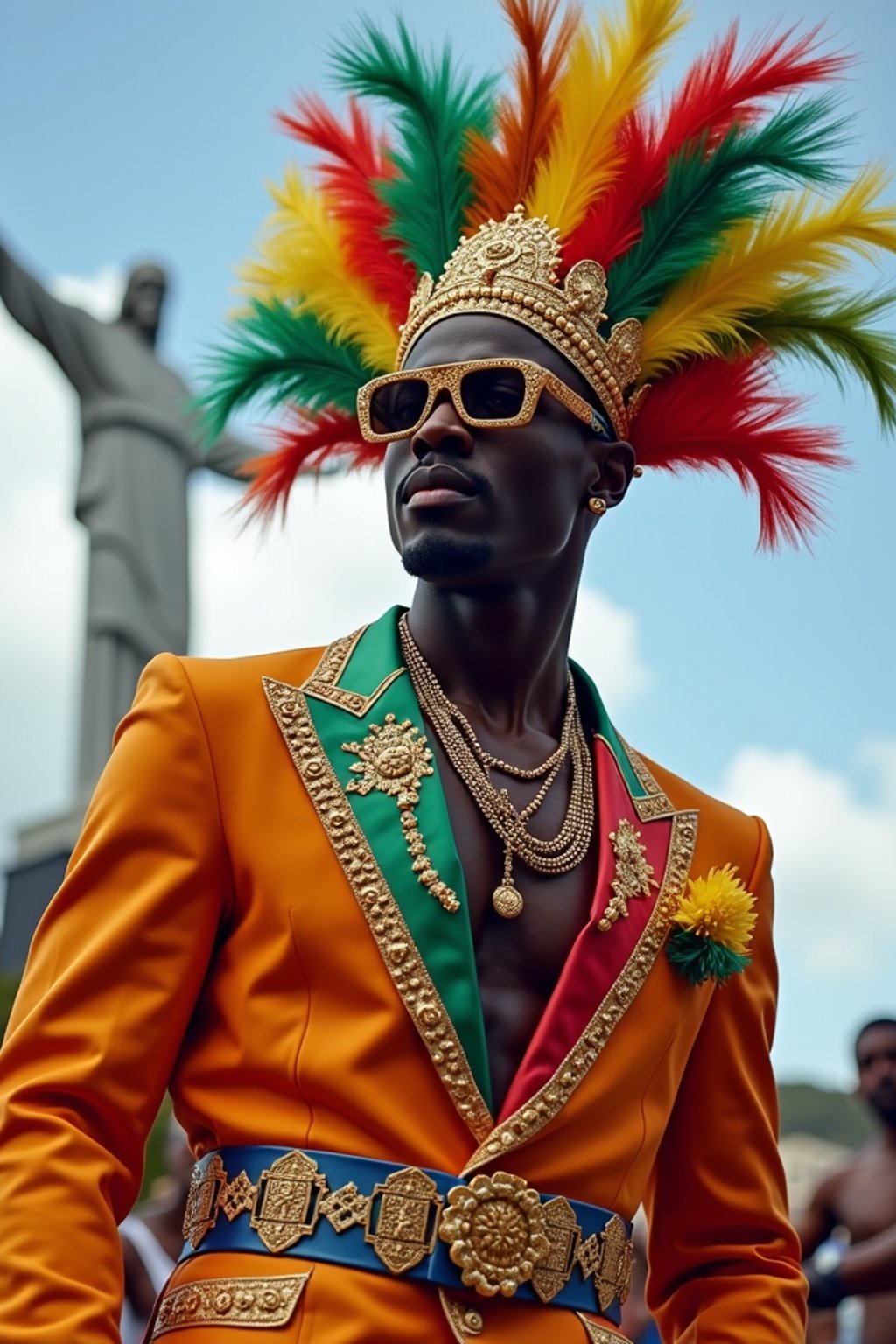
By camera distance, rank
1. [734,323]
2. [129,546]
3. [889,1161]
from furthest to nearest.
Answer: [129,546]
[889,1161]
[734,323]

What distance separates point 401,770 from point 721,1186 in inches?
31.9

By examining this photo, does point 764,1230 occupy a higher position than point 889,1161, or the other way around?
point 764,1230

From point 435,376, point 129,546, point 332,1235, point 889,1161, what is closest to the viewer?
point 332,1235

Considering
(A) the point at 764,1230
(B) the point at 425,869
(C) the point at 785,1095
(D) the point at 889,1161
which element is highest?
(B) the point at 425,869

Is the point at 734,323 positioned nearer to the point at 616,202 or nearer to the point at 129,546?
the point at 616,202

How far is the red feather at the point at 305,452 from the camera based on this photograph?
3500 mm

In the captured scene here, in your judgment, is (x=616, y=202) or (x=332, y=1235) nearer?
(x=332, y=1235)

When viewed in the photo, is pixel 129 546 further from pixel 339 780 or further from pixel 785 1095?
pixel 785 1095

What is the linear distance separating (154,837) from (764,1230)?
114 centimetres

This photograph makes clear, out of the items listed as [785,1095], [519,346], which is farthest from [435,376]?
[785,1095]

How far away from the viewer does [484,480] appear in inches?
118

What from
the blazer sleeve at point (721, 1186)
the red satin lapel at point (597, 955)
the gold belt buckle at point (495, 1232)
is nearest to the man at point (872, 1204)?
the blazer sleeve at point (721, 1186)

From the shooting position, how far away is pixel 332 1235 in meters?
2.57

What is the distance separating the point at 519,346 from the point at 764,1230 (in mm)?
1373
